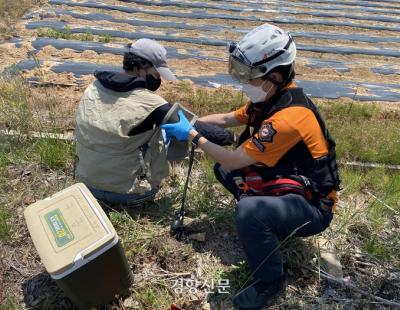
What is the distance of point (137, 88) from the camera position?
8.69ft

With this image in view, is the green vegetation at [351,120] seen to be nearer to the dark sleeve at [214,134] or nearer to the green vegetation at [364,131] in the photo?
the green vegetation at [364,131]

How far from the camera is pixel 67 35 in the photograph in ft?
20.2

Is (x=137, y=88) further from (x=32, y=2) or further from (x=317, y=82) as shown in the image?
(x=32, y=2)

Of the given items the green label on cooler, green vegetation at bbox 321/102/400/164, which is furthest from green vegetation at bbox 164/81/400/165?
the green label on cooler

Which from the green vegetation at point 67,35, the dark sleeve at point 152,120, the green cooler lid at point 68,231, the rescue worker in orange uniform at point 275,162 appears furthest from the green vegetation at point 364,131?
the green vegetation at point 67,35

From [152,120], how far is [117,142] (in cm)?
26

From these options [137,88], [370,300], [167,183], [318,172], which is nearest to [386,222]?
[370,300]

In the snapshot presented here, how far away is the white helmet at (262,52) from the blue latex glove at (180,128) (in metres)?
0.51

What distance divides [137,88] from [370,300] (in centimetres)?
196

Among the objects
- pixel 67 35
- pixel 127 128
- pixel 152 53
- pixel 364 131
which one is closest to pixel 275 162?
pixel 127 128

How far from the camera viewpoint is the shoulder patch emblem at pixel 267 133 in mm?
2260

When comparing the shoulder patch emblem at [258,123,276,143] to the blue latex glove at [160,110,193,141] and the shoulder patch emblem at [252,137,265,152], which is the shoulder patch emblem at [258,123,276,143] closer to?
the shoulder patch emblem at [252,137,265,152]

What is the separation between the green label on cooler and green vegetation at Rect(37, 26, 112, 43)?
4.51 m

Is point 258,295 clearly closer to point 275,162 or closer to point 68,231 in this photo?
point 275,162
